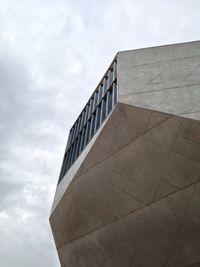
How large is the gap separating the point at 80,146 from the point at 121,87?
22.8ft

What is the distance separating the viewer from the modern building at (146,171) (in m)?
9.82

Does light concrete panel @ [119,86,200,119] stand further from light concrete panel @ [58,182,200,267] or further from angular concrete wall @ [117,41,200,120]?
light concrete panel @ [58,182,200,267]

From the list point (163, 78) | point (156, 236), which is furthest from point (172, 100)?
point (156, 236)

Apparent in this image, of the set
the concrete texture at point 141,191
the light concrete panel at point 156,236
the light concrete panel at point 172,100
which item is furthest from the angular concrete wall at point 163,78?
the light concrete panel at point 156,236

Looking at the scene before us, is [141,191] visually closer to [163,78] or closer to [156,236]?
[156,236]

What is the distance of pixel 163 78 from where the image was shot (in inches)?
454

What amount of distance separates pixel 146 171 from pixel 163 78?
4.55m

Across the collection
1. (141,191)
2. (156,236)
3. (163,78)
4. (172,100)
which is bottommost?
(156,236)

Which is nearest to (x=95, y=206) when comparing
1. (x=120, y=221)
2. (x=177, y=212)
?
(x=120, y=221)

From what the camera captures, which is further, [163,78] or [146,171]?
[163,78]

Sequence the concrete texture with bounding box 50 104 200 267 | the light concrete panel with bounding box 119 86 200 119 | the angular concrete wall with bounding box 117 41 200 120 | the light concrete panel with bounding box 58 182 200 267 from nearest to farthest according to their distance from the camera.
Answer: the light concrete panel with bounding box 119 86 200 119
the concrete texture with bounding box 50 104 200 267
the angular concrete wall with bounding box 117 41 200 120
the light concrete panel with bounding box 58 182 200 267

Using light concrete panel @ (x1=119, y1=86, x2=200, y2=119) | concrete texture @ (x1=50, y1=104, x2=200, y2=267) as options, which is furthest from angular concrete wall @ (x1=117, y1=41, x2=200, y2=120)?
concrete texture @ (x1=50, y1=104, x2=200, y2=267)

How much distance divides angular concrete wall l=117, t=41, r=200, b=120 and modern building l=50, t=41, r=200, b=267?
0.14 ft

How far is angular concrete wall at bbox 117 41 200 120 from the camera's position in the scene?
392 inches
